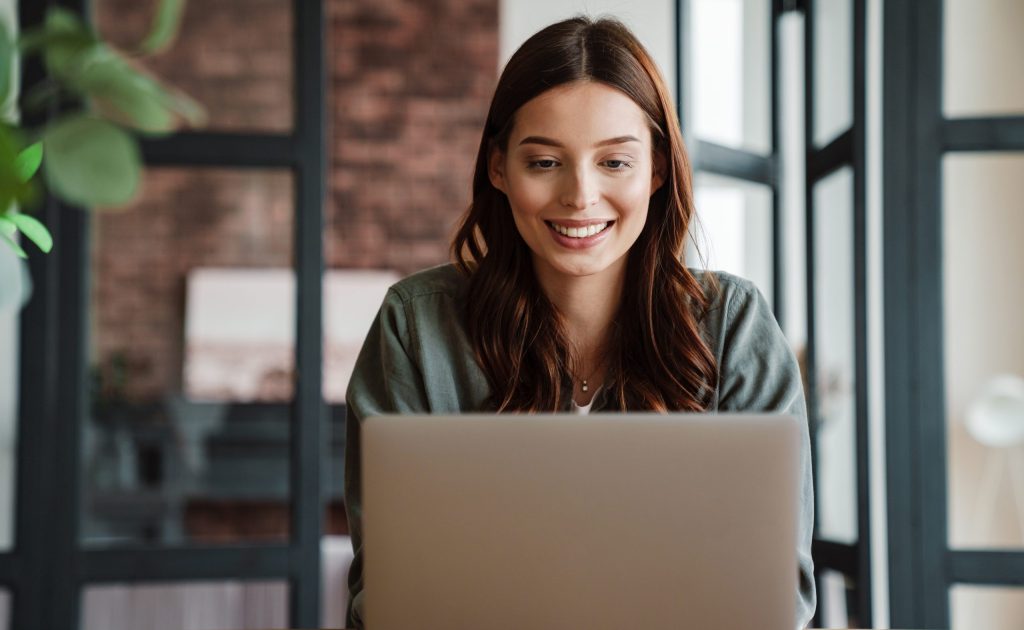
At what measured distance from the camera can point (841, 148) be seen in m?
2.62

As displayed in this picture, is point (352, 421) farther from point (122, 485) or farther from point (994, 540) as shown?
point (994, 540)

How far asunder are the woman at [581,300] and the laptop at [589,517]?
534 millimetres

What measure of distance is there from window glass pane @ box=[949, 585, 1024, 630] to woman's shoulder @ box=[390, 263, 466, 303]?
63.4 inches

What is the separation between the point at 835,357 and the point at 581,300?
1406mm

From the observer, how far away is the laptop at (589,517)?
32.6 inches

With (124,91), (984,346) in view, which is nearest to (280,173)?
(984,346)

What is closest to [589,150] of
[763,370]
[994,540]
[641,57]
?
[641,57]

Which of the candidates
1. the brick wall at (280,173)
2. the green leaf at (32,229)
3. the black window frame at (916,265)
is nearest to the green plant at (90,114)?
the green leaf at (32,229)

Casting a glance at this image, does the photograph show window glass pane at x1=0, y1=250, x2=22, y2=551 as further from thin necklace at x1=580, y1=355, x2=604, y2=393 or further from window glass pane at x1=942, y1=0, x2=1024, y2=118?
window glass pane at x1=942, y1=0, x2=1024, y2=118

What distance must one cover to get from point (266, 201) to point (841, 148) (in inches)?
57.6

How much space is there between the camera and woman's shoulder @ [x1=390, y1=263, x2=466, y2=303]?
58.4 inches

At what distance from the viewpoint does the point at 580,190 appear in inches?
55.1

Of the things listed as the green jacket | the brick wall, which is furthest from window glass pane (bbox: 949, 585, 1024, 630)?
the brick wall

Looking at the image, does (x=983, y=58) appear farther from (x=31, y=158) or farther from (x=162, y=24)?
(x=162, y=24)
